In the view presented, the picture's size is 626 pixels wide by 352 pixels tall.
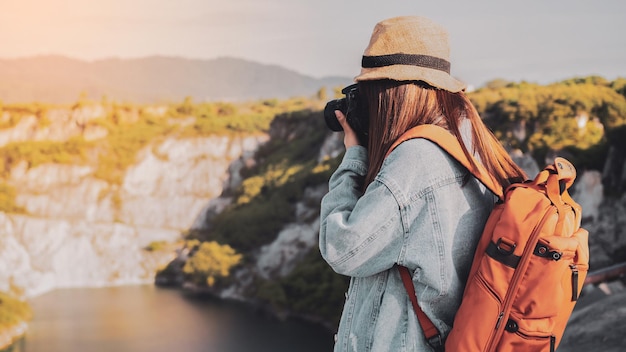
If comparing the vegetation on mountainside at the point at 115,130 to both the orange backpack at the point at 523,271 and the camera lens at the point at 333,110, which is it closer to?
the camera lens at the point at 333,110

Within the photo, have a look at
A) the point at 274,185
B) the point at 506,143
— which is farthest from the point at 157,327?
the point at 506,143

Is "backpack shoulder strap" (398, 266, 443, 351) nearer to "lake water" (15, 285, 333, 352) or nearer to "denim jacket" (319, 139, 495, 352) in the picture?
"denim jacket" (319, 139, 495, 352)

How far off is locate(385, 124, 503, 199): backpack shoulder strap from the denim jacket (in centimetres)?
2

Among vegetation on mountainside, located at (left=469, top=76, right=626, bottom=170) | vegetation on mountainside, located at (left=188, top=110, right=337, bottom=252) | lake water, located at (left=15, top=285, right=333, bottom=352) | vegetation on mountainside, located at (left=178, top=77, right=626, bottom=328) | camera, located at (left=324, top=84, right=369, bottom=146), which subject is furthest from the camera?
vegetation on mountainside, located at (left=188, top=110, right=337, bottom=252)

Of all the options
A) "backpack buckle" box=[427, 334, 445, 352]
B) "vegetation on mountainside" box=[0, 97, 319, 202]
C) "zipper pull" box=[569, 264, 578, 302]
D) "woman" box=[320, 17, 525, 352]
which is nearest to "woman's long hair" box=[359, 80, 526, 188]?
"woman" box=[320, 17, 525, 352]

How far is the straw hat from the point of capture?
161cm

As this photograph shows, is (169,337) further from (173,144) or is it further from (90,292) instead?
(173,144)

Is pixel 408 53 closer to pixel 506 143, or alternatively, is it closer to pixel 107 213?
pixel 506 143

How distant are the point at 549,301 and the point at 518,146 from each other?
21.4 m

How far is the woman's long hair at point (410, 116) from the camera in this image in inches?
63.6

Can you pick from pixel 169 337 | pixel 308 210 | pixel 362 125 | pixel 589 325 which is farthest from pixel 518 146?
pixel 362 125

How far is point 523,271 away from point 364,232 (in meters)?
0.34

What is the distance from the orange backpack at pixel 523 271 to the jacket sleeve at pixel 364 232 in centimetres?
13

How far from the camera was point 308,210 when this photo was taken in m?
29.9
